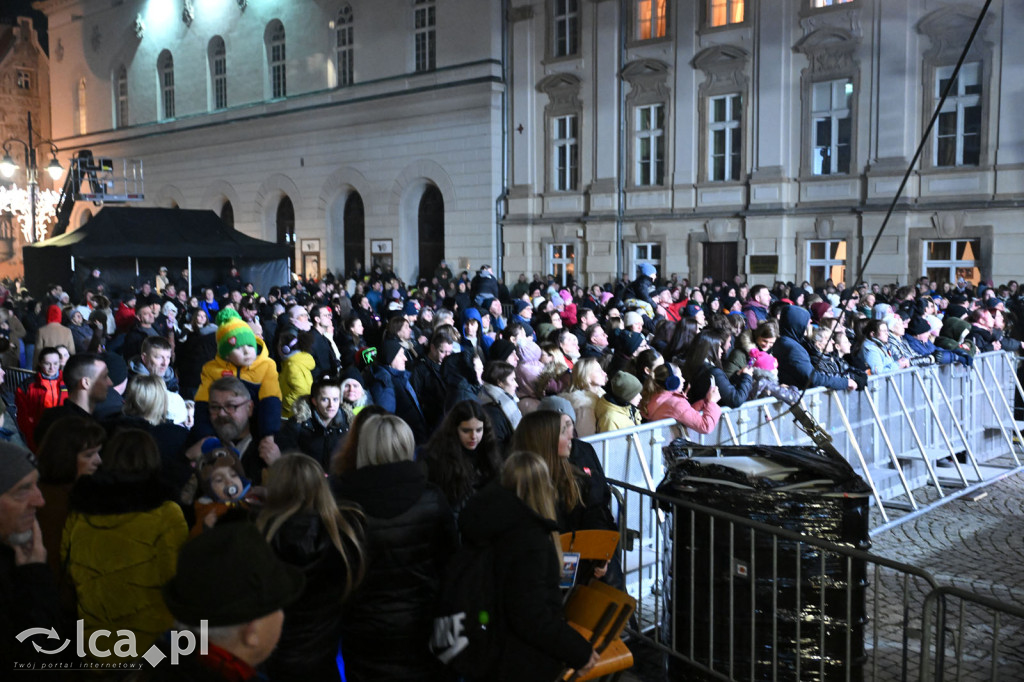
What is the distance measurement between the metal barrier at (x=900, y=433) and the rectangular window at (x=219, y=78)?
36940 millimetres

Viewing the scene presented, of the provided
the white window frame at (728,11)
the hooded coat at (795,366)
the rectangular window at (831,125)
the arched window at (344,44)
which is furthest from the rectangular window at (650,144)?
the hooded coat at (795,366)

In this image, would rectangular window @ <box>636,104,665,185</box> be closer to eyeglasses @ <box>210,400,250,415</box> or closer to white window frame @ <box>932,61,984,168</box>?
white window frame @ <box>932,61,984,168</box>

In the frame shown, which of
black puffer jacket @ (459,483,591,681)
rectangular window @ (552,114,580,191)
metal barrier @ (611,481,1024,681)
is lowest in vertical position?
metal barrier @ (611,481,1024,681)

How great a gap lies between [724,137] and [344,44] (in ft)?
54.5

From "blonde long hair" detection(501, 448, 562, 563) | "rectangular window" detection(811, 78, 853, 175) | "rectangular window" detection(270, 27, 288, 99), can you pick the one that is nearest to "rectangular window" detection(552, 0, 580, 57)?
"rectangular window" detection(811, 78, 853, 175)

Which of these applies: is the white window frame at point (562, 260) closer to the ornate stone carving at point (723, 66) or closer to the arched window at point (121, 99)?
the ornate stone carving at point (723, 66)

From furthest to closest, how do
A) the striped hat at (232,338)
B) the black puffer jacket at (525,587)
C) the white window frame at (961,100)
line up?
the white window frame at (961,100), the striped hat at (232,338), the black puffer jacket at (525,587)

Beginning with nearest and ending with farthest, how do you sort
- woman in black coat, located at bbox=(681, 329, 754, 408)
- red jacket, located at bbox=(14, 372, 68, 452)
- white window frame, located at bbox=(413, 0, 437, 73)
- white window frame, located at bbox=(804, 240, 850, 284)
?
red jacket, located at bbox=(14, 372, 68, 452) → woman in black coat, located at bbox=(681, 329, 754, 408) → white window frame, located at bbox=(804, 240, 850, 284) → white window frame, located at bbox=(413, 0, 437, 73)

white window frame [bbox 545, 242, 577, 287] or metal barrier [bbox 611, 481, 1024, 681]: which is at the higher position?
white window frame [bbox 545, 242, 577, 287]

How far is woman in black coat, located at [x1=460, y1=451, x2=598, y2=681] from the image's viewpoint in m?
3.54

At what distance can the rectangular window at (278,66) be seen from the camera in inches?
1476

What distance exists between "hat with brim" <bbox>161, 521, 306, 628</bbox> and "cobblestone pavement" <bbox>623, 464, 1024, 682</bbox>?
10.0ft

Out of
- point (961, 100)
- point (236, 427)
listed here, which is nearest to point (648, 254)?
point (961, 100)

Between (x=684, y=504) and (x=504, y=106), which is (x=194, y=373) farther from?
(x=504, y=106)
